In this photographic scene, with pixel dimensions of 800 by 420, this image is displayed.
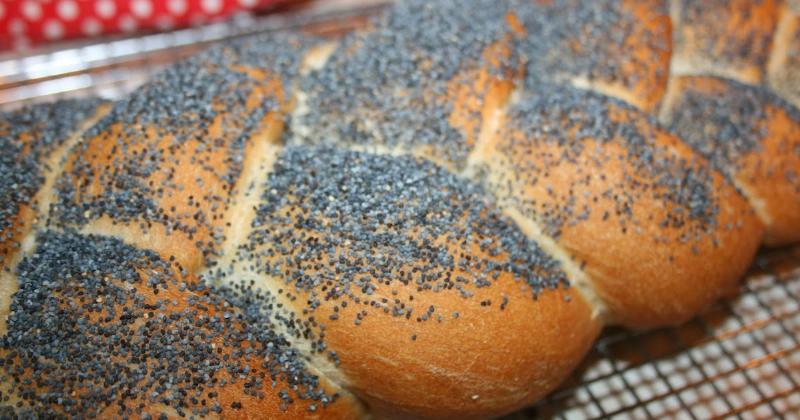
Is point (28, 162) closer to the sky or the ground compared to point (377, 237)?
closer to the sky

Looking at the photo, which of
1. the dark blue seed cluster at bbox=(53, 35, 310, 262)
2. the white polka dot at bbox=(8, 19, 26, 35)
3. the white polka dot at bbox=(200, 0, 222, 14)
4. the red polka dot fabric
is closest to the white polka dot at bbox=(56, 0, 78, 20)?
the red polka dot fabric

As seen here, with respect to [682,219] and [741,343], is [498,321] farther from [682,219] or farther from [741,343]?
[741,343]

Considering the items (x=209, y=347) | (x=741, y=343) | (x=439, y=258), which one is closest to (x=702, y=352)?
(x=741, y=343)

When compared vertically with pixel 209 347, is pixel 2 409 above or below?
above

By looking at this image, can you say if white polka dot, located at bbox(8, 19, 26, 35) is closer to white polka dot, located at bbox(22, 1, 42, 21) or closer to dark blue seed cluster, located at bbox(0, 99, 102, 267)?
white polka dot, located at bbox(22, 1, 42, 21)

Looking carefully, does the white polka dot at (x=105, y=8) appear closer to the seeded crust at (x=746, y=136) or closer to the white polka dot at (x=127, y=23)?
the white polka dot at (x=127, y=23)

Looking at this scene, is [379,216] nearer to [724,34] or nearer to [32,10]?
[724,34]

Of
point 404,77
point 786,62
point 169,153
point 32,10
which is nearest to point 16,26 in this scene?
point 32,10
